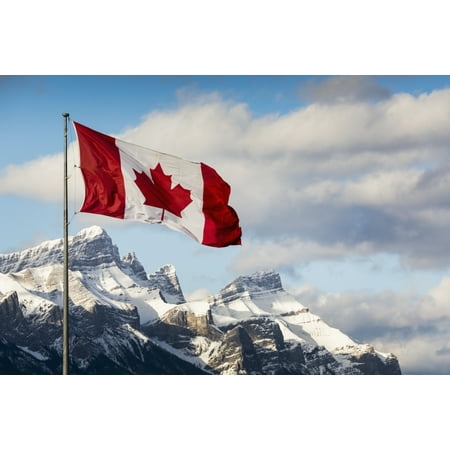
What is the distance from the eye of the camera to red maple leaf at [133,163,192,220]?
104 ft

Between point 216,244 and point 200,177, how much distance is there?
2411mm

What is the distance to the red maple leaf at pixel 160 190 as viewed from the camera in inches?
1254

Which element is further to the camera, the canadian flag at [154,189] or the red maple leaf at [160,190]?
the red maple leaf at [160,190]

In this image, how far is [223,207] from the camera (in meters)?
33.2

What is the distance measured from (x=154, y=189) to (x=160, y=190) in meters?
0.21

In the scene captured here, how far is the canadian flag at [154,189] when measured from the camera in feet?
103

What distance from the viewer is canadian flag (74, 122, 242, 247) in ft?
103

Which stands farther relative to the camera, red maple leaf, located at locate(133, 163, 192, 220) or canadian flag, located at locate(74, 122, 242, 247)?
red maple leaf, located at locate(133, 163, 192, 220)

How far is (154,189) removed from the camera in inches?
1261

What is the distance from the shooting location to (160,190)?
105ft
